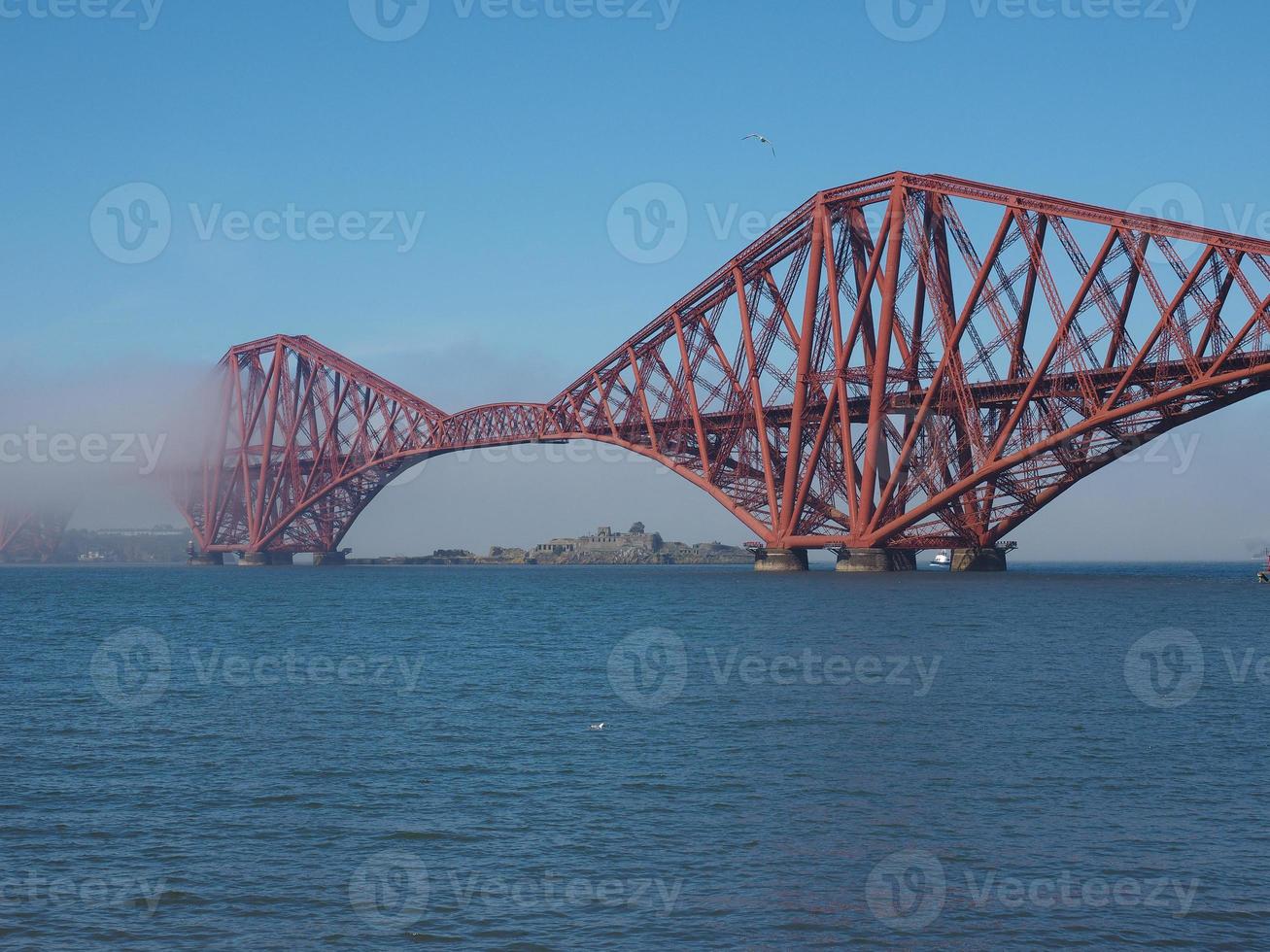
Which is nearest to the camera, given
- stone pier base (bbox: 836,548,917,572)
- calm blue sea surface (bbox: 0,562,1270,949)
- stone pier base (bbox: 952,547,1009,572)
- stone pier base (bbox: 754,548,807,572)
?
calm blue sea surface (bbox: 0,562,1270,949)

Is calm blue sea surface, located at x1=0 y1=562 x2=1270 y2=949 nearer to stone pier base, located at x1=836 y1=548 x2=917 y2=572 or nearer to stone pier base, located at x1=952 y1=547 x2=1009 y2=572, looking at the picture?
stone pier base, located at x1=836 y1=548 x2=917 y2=572

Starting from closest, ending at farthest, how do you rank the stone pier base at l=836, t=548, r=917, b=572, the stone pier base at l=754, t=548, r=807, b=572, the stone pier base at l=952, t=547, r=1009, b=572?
the stone pier base at l=836, t=548, r=917, b=572 → the stone pier base at l=952, t=547, r=1009, b=572 → the stone pier base at l=754, t=548, r=807, b=572

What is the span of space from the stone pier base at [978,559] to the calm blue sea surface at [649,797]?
46.7 m

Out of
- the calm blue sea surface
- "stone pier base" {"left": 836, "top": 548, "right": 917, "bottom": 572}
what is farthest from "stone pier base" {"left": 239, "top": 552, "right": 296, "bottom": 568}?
the calm blue sea surface

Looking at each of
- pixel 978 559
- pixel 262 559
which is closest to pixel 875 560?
pixel 978 559

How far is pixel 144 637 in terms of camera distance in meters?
51.0

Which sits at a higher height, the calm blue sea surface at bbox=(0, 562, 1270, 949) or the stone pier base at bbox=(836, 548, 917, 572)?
the stone pier base at bbox=(836, 548, 917, 572)

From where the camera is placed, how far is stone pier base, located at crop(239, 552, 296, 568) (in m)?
159

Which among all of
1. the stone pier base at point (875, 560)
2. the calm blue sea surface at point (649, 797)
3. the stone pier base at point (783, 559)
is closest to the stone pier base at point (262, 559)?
the stone pier base at point (783, 559)

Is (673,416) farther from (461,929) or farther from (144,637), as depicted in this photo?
(461,929)

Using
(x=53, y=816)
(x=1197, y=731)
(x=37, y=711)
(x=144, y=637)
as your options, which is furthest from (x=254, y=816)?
(x=144, y=637)

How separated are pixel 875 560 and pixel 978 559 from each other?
34.3ft

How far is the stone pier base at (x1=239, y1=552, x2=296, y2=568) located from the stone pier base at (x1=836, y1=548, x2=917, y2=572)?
307ft

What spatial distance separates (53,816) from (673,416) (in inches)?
3213
